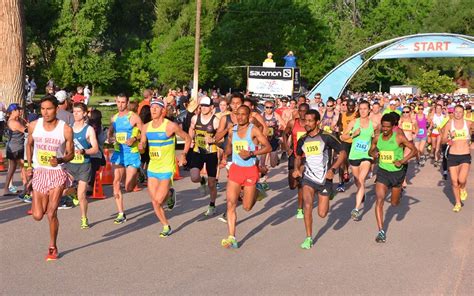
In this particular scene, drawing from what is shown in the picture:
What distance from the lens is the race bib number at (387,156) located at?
882cm

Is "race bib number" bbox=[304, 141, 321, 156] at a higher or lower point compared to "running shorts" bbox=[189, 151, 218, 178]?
higher

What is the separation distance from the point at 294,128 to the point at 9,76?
940 cm

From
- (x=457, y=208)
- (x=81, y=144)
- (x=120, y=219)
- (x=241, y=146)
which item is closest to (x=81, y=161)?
(x=81, y=144)

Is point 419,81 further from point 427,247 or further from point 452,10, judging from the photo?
point 427,247

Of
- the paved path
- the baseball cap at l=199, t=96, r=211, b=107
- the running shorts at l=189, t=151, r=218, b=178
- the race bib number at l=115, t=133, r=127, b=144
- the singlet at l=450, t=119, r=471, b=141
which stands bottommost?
the paved path

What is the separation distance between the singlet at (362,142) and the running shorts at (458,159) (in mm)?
1399

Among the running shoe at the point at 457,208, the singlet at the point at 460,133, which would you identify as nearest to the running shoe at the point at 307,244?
Result: the running shoe at the point at 457,208

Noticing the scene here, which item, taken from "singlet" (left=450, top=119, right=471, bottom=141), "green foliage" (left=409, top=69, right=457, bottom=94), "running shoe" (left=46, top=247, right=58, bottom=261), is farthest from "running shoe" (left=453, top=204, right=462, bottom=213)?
"green foliage" (left=409, top=69, right=457, bottom=94)

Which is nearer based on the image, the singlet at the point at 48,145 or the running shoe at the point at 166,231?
the singlet at the point at 48,145

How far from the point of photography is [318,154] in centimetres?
798

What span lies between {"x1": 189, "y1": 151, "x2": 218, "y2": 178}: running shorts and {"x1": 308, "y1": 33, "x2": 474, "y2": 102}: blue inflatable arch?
20.8 m

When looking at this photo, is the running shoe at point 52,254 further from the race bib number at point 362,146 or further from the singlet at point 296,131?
the race bib number at point 362,146

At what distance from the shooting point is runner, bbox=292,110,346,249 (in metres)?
7.89

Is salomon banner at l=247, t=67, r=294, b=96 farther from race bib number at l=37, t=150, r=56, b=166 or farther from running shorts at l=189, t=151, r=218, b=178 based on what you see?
race bib number at l=37, t=150, r=56, b=166
